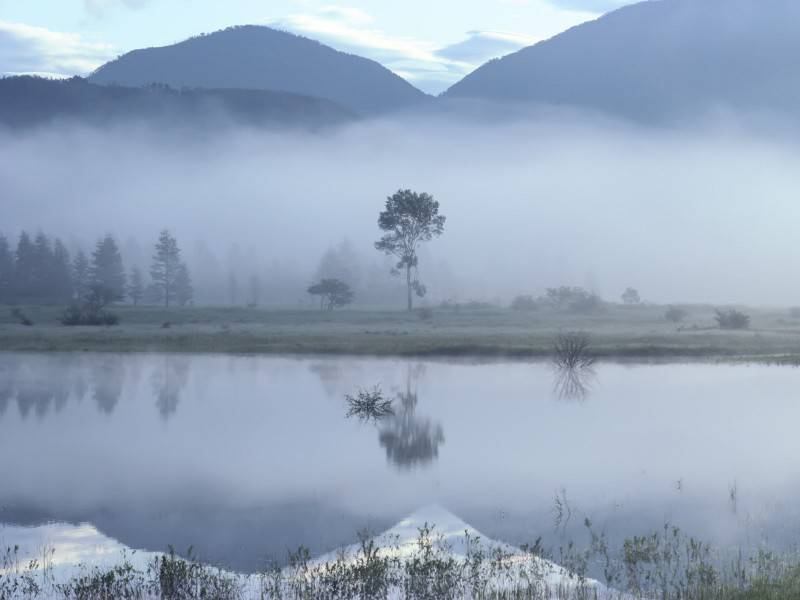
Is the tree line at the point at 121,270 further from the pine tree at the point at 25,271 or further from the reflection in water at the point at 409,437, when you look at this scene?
the reflection in water at the point at 409,437

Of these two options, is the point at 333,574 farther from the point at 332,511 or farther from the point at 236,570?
the point at 332,511

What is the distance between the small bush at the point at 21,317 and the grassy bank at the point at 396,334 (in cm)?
59

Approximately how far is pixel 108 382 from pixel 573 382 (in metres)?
21.0

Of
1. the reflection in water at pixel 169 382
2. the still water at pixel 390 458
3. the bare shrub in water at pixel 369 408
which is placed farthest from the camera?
the reflection in water at pixel 169 382

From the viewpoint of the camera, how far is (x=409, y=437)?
3253cm

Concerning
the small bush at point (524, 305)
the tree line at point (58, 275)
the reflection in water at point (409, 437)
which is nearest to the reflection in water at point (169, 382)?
the reflection in water at point (409, 437)

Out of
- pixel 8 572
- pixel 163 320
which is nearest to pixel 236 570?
pixel 8 572

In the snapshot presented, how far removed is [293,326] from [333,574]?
79492 millimetres

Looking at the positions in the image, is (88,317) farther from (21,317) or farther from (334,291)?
(334,291)

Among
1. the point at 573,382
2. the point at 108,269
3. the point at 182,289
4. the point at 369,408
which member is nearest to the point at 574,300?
the point at 182,289

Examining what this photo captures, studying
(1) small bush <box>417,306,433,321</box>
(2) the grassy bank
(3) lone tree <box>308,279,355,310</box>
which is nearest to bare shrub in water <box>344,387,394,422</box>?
(2) the grassy bank

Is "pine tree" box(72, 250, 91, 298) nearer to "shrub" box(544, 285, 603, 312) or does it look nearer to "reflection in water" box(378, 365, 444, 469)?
"shrub" box(544, 285, 603, 312)

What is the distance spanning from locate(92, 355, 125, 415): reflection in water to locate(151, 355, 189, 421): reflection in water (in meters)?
1.59

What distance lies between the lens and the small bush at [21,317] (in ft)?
309
